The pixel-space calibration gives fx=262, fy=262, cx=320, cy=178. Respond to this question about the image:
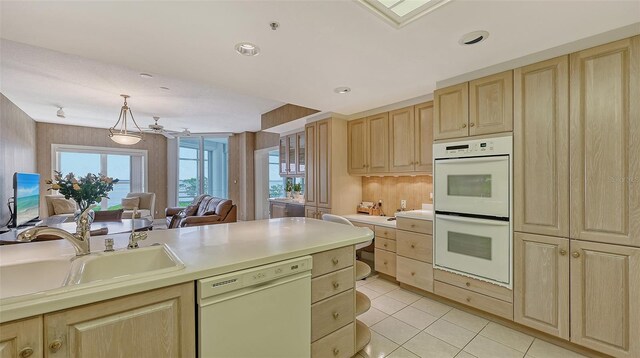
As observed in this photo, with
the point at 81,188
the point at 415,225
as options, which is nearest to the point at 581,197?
the point at 415,225

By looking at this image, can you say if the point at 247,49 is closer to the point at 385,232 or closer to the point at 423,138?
the point at 423,138

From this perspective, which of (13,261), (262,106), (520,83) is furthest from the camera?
(262,106)

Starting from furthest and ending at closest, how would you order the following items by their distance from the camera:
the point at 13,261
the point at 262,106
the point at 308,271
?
the point at 262,106
the point at 308,271
the point at 13,261

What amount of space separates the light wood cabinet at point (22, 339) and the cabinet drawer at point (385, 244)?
9.58 feet

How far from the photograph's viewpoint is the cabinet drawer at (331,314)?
1.56 m

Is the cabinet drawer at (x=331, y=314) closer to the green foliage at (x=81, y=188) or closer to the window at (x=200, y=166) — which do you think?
the green foliage at (x=81, y=188)

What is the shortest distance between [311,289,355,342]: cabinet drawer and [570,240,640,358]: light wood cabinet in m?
1.66

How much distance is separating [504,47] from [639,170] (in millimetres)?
1183

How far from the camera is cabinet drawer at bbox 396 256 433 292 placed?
9.07 feet

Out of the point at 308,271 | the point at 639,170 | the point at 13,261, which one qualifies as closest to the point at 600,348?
the point at 639,170

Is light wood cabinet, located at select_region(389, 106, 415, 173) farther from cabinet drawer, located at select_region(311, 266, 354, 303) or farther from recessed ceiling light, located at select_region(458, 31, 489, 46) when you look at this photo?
cabinet drawer, located at select_region(311, 266, 354, 303)

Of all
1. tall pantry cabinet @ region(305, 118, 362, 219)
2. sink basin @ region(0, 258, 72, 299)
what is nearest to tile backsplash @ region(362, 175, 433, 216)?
tall pantry cabinet @ region(305, 118, 362, 219)

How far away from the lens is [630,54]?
1.71 m

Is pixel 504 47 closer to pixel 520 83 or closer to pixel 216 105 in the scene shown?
pixel 520 83
